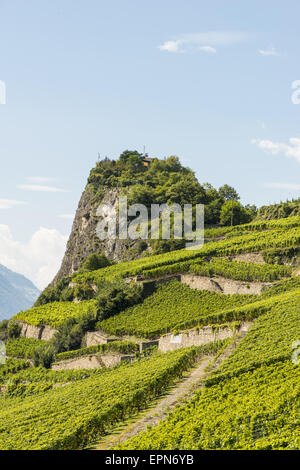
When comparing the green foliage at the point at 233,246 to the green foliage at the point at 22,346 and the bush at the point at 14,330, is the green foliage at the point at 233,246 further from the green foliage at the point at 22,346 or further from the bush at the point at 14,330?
the green foliage at the point at 22,346

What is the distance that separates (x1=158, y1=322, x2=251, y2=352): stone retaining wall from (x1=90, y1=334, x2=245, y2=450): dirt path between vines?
3589 millimetres

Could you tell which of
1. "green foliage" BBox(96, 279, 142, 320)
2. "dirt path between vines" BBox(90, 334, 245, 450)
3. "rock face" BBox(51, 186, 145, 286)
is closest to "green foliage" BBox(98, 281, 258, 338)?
"green foliage" BBox(96, 279, 142, 320)

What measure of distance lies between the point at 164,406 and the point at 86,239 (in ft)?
223

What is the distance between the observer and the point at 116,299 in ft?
174

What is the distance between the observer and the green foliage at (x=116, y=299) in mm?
53000

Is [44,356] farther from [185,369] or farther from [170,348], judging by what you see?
[185,369]

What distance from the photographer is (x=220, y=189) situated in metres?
89.3

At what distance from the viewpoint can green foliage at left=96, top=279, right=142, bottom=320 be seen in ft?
174

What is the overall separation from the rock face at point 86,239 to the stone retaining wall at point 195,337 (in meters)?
39.4

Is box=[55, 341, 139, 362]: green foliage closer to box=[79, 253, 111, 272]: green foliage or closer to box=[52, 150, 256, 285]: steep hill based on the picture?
box=[52, 150, 256, 285]: steep hill

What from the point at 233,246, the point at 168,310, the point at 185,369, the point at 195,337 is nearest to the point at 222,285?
the point at 168,310
